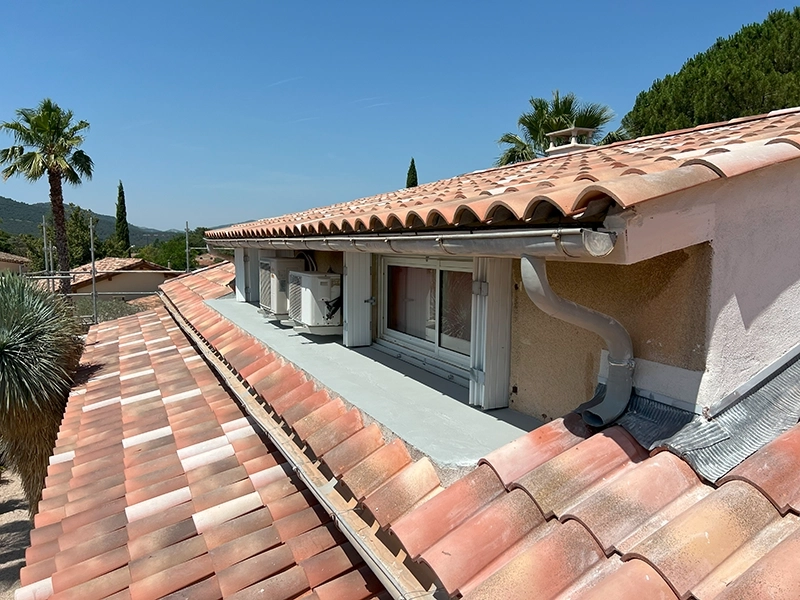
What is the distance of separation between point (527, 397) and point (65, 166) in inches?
1089

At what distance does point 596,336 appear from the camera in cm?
269

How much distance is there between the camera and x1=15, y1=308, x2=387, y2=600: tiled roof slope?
3061 mm

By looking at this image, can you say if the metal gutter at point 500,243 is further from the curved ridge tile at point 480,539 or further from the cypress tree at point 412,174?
the cypress tree at point 412,174

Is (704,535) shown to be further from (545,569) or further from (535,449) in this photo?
(535,449)

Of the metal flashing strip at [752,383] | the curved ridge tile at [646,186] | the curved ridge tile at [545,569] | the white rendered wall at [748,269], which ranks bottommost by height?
the curved ridge tile at [545,569]

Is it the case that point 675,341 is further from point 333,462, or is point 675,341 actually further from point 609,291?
point 333,462

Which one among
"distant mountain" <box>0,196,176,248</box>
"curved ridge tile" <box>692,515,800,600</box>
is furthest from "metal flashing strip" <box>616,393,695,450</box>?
"distant mountain" <box>0,196,176,248</box>

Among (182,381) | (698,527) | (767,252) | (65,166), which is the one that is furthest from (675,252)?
(65,166)

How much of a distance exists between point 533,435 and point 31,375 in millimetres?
10008

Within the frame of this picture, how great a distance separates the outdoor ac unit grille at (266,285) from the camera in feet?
24.6

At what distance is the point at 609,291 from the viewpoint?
259 cm

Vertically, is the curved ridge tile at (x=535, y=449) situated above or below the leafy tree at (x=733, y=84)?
below

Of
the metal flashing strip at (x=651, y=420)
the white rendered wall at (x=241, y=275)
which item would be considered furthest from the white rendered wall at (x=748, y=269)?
the white rendered wall at (x=241, y=275)

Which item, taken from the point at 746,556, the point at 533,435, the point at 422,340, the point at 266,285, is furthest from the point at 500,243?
the point at 266,285
